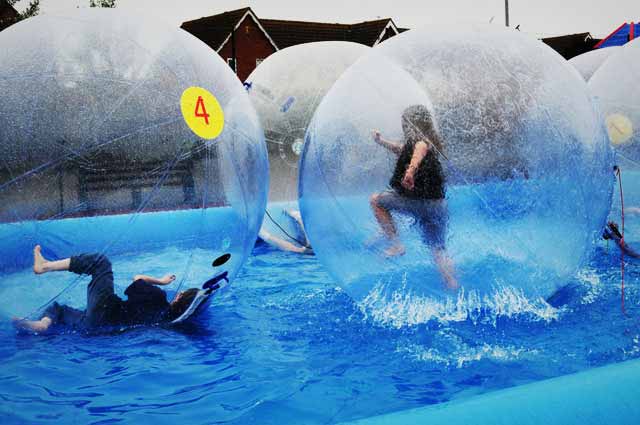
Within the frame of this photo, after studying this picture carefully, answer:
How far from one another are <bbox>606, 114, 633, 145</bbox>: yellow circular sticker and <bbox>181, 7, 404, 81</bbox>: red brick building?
783 inches

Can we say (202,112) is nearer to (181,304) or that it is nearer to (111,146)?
(111,146)

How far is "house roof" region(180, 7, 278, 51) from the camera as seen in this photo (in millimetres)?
26047

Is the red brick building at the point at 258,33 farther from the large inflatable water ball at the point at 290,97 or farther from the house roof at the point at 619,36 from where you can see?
the large inflatable water ball at the point at 290,97

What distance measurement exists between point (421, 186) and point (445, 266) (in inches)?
18.1

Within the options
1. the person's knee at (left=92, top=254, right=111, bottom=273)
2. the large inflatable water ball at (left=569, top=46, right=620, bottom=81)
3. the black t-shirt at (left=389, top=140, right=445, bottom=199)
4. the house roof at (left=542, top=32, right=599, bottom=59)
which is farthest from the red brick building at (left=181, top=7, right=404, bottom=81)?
the black t-shirt at (left=389, top=140, right=445, bottom=199)

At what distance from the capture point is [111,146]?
3.57 meters

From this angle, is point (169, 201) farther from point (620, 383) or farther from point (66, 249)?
point (620, 383)

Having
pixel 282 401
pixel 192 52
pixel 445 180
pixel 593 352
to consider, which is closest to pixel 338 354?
pixel 282 401

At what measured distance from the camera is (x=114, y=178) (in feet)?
11.8

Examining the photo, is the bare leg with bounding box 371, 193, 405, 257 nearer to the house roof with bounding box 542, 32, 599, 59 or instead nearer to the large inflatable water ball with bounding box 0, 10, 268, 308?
the large inflatable water ball with bounding box 0, 10, 268, 308

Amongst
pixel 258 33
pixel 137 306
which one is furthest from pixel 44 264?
pixel 258 33

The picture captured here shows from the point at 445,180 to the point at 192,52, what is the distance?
1705mm

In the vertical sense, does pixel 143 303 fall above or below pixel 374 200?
below

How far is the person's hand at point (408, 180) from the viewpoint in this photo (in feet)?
11.9
